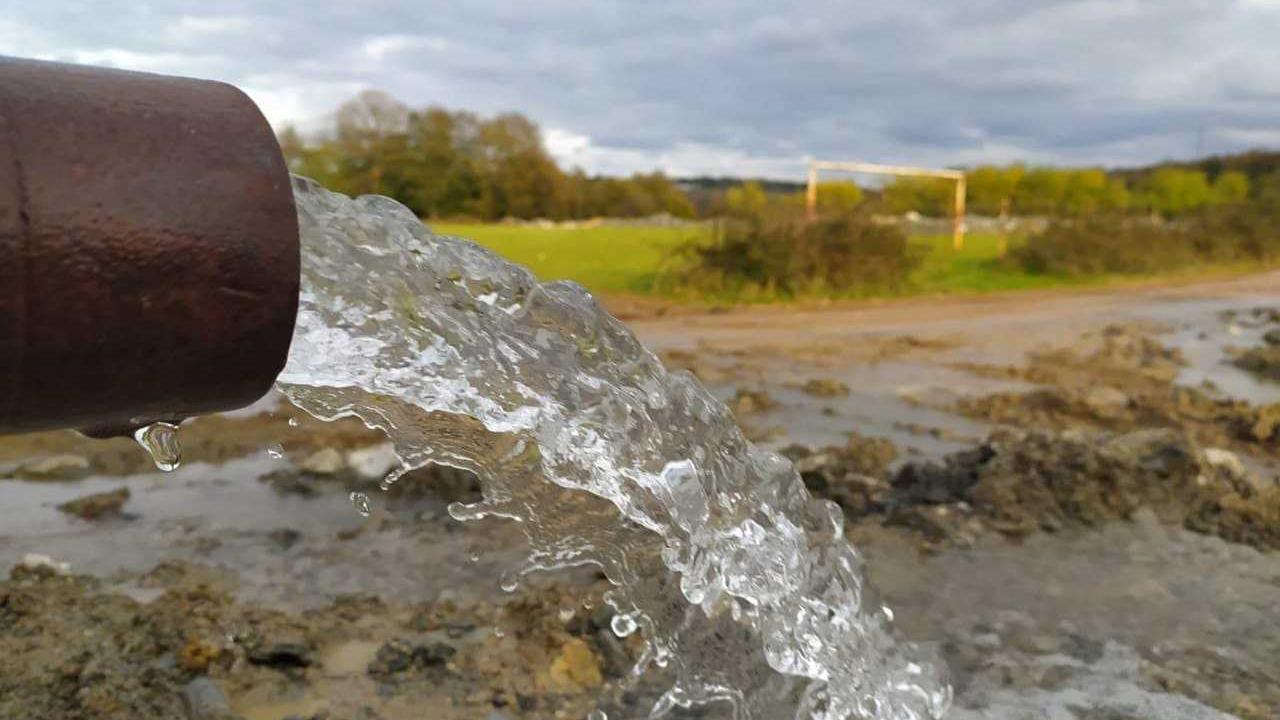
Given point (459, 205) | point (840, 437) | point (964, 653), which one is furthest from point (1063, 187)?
point (964, 653)

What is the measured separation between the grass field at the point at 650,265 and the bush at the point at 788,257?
0.36 metres

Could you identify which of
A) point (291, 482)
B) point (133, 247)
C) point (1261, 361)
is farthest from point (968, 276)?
point (133, 247)

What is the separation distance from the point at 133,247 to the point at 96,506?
397 centimetres

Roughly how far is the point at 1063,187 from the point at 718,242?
33100 mm

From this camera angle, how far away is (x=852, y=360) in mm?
9984

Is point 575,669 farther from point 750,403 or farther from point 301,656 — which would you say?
point 750,403

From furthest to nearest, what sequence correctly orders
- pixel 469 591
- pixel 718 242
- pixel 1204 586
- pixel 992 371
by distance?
pixel 718 242 → pixel 992 371 → pixel 1204 586 → pixel 469 591

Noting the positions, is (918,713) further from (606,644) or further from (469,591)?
(469,591)

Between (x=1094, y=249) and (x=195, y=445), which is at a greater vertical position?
(x=1094, y=249)

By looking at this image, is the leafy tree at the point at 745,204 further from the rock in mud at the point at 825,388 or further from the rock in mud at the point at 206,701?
the rock in mud at the point at 206,701

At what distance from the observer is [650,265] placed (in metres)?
19.9

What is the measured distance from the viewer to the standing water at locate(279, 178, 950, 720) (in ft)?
6.79

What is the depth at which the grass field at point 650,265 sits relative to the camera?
16.3m

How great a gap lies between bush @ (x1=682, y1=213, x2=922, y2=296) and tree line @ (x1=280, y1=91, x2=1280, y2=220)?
562mm
